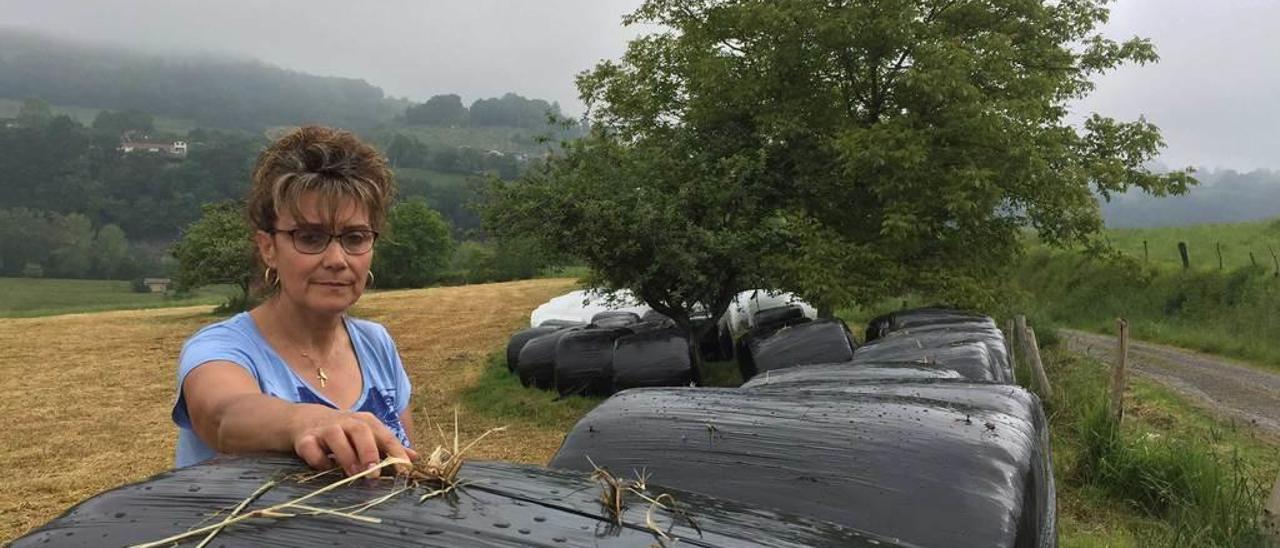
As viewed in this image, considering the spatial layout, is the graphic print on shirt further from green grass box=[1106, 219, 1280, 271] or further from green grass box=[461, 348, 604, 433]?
green grass box=[1106, 219, 1280, 271]

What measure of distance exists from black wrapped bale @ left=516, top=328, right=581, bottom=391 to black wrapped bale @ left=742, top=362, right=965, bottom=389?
6.22 metres

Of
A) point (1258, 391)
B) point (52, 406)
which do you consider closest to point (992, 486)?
point (52, 406)

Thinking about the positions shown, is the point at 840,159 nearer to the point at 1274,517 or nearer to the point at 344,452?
the point at 1274,517

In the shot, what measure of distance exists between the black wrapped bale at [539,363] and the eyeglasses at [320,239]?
8.67 metres

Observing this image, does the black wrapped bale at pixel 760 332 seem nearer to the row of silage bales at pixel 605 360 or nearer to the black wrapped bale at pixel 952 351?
the row of silage bales at pixel 605 360

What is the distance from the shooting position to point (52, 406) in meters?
10.1

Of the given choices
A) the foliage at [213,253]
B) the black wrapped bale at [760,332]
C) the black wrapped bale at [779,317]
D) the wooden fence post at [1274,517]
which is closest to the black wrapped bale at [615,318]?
the black wrapped bale at [779,317]

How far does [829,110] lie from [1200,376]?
7.64 m

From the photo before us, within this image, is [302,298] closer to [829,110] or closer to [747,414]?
[747,414]

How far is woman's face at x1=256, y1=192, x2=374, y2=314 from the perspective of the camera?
156cm

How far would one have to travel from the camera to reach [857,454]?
2.37 m

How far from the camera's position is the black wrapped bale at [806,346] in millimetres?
7586

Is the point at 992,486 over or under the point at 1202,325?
over

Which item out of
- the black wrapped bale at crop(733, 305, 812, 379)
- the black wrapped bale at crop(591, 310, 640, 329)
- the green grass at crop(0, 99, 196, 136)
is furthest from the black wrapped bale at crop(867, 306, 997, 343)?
the green grass at crop(0, 99, 196, 136)
